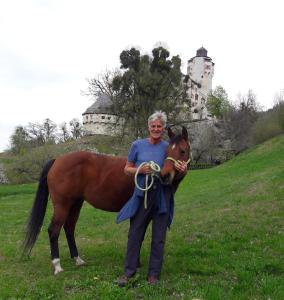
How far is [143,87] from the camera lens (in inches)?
1580

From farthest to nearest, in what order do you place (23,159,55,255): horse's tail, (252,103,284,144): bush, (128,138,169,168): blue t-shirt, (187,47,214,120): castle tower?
(187,47,214,120): castle tower, (252,103,284,144): bush, (23,159,55,255): horse's tail, (128,138,169,168): blue t-shirt

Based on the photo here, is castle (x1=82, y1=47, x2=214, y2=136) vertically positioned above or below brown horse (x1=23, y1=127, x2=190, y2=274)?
above

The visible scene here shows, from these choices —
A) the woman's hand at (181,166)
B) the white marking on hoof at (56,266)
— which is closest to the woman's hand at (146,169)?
the woman's hand at (181,166)

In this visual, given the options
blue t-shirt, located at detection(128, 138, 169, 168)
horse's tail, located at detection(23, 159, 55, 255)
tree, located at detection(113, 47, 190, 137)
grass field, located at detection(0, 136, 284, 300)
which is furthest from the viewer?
tree, located at detection(113, 47, 190, 137)

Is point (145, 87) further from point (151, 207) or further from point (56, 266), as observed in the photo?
point (151, 207)

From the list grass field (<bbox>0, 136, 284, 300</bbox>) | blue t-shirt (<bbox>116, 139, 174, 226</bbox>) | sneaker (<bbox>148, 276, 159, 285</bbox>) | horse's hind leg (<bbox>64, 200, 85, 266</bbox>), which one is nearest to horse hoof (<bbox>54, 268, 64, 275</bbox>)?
grass field (<bbox>0, 136, 284, 300</bbox>)

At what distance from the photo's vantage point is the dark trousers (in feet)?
19.2

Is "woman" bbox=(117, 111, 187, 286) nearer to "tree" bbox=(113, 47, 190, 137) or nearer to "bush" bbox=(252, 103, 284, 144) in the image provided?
"tree" bbox=(113, 47, 190, 137)

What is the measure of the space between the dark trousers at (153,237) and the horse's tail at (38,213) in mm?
2181

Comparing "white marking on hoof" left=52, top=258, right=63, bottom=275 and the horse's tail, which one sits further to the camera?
the horse's tail

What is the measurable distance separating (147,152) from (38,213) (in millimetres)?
2712

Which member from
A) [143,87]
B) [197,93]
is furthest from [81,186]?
[197,93]

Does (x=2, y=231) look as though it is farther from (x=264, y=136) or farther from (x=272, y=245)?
(x=264, y=136)

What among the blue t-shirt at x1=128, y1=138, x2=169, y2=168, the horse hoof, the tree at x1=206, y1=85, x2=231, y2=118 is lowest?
the horse hoof
